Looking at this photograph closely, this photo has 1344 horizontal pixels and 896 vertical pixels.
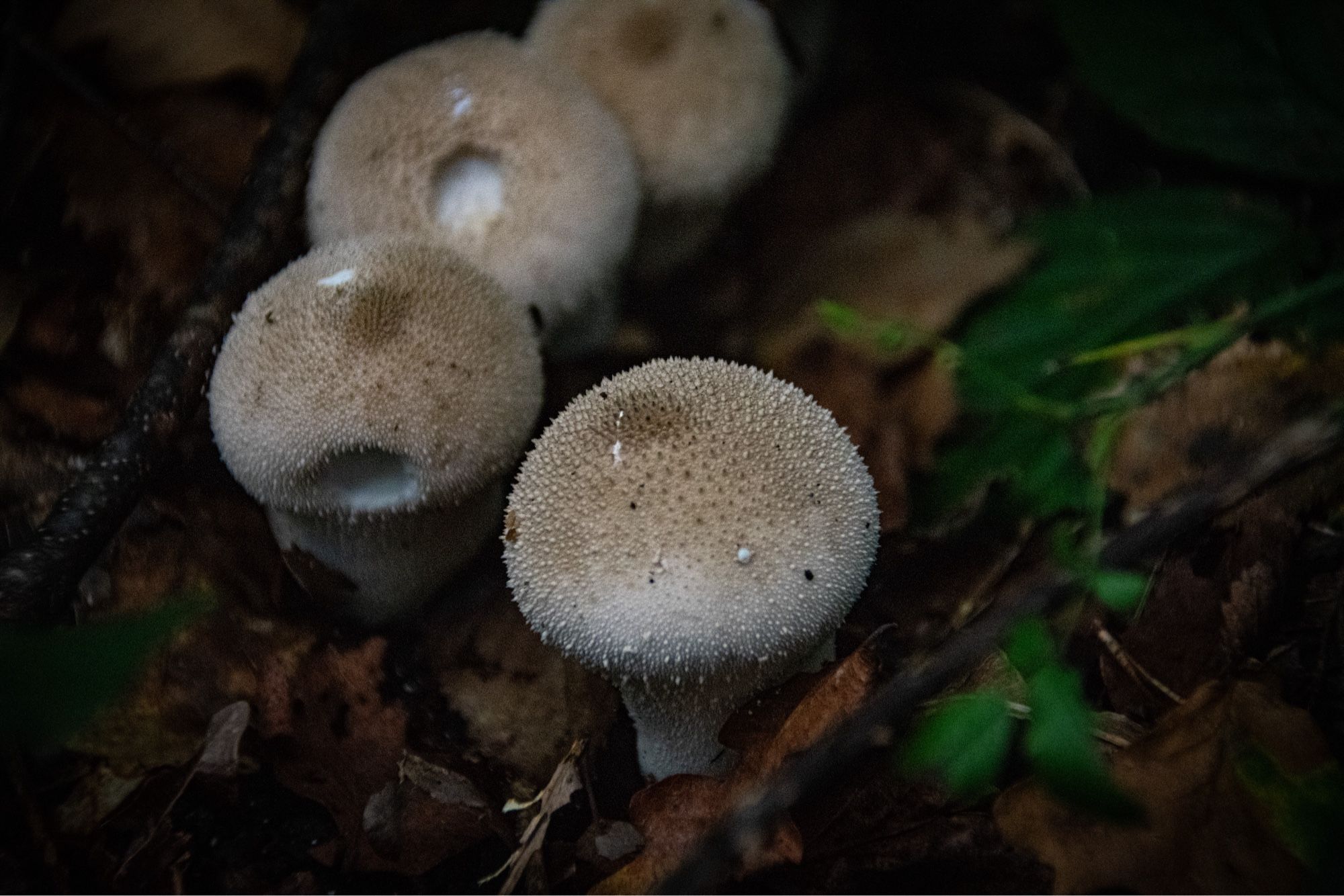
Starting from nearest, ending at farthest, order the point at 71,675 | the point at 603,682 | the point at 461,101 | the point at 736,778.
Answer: the point at 71,675
the point at 736,778
the point at 603,682
the point at 461,101

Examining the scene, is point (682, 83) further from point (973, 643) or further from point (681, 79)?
point (973, 643)

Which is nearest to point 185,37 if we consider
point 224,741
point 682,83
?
point 682,83

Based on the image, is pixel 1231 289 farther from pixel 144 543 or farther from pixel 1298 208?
pixel 144 543

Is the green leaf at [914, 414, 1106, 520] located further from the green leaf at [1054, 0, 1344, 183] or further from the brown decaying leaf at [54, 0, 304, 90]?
the brown decaying leaf at [54, 0, 304, 90]

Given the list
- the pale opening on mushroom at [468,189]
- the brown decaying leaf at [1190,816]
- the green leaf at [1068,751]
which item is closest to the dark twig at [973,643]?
the green leaf at [1068,751]

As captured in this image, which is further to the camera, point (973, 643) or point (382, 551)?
point (382, 551)

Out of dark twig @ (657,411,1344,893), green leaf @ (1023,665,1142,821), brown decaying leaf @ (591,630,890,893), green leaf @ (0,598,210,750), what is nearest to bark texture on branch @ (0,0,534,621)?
green leaf @ (0,598,210,750)

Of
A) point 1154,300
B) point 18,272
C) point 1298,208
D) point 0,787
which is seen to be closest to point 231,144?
point 18,272
